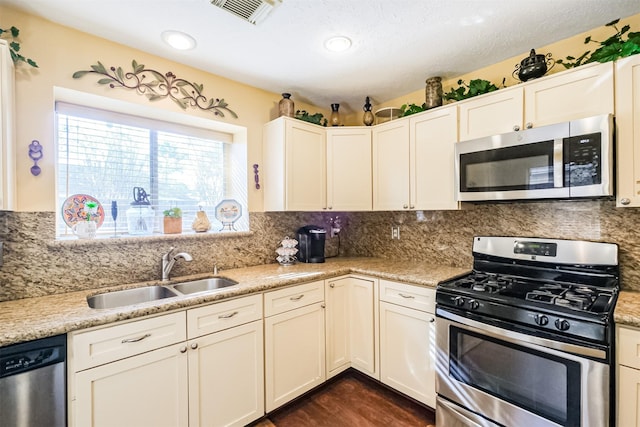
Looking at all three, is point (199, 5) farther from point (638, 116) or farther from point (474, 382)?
point (474, 382)

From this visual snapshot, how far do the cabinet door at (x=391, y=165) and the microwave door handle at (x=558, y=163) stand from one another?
3.17 ft

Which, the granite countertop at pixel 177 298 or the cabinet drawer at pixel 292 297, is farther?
the cabinet drawer at pixel 292 297

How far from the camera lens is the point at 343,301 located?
2344 mm

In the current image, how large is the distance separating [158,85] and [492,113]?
2.28m

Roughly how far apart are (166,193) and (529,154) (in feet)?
8.32

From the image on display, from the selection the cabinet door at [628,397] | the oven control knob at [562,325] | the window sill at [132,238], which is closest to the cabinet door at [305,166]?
the window sill at [132,238]

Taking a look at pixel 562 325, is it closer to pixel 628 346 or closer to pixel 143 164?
pixel 628 346

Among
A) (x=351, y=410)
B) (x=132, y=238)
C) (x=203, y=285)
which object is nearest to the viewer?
(x=132, y=238)

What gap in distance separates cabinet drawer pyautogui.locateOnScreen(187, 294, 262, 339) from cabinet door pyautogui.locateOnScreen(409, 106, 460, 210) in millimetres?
1455

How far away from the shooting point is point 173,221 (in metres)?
2.15

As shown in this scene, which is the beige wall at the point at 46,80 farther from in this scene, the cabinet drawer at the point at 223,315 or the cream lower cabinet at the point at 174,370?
the cabinet drawer at the point at 223,315

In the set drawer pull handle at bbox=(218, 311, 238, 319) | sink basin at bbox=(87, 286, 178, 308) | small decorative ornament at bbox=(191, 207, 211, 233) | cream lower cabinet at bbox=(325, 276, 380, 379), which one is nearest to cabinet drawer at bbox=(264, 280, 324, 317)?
cream lower cabinet at bbox=(325, 276, 380, 379)

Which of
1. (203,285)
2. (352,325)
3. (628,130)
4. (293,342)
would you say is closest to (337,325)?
(352,325)

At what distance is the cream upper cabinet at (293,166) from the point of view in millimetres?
2453
